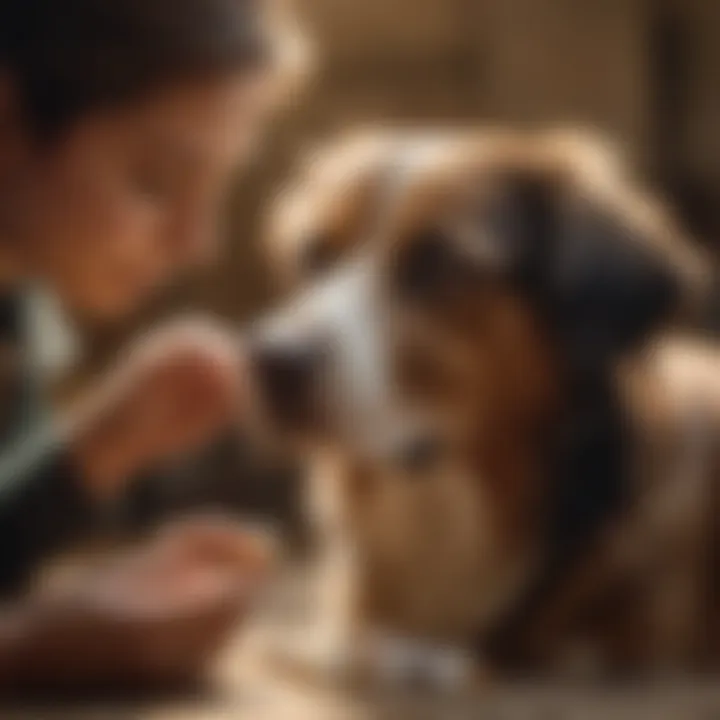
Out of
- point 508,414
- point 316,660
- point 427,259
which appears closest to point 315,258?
point 427,259

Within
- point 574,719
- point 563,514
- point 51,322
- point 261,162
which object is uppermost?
point 261,162

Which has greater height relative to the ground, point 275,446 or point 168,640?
point 275,446

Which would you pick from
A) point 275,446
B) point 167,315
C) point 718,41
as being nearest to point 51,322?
point 167,315

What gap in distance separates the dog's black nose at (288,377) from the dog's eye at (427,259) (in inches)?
4.2

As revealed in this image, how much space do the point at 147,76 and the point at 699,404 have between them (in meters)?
0.48

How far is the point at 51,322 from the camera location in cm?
109

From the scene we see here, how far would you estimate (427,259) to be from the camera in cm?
110

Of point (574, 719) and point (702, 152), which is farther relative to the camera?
point (702, 152)

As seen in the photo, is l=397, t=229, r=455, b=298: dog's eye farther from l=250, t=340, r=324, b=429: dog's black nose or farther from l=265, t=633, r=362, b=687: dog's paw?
l=265, t=633, r=362, b=687: dog's paw

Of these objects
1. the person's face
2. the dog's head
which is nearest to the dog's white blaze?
the dog's head

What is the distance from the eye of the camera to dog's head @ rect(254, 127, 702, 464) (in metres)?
1.07

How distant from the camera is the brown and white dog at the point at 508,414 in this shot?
1085 millimetres

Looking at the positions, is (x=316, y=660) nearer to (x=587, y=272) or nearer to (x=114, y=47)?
(x=587, y=272)

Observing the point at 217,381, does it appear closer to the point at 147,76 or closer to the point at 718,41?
the point at 147,76
